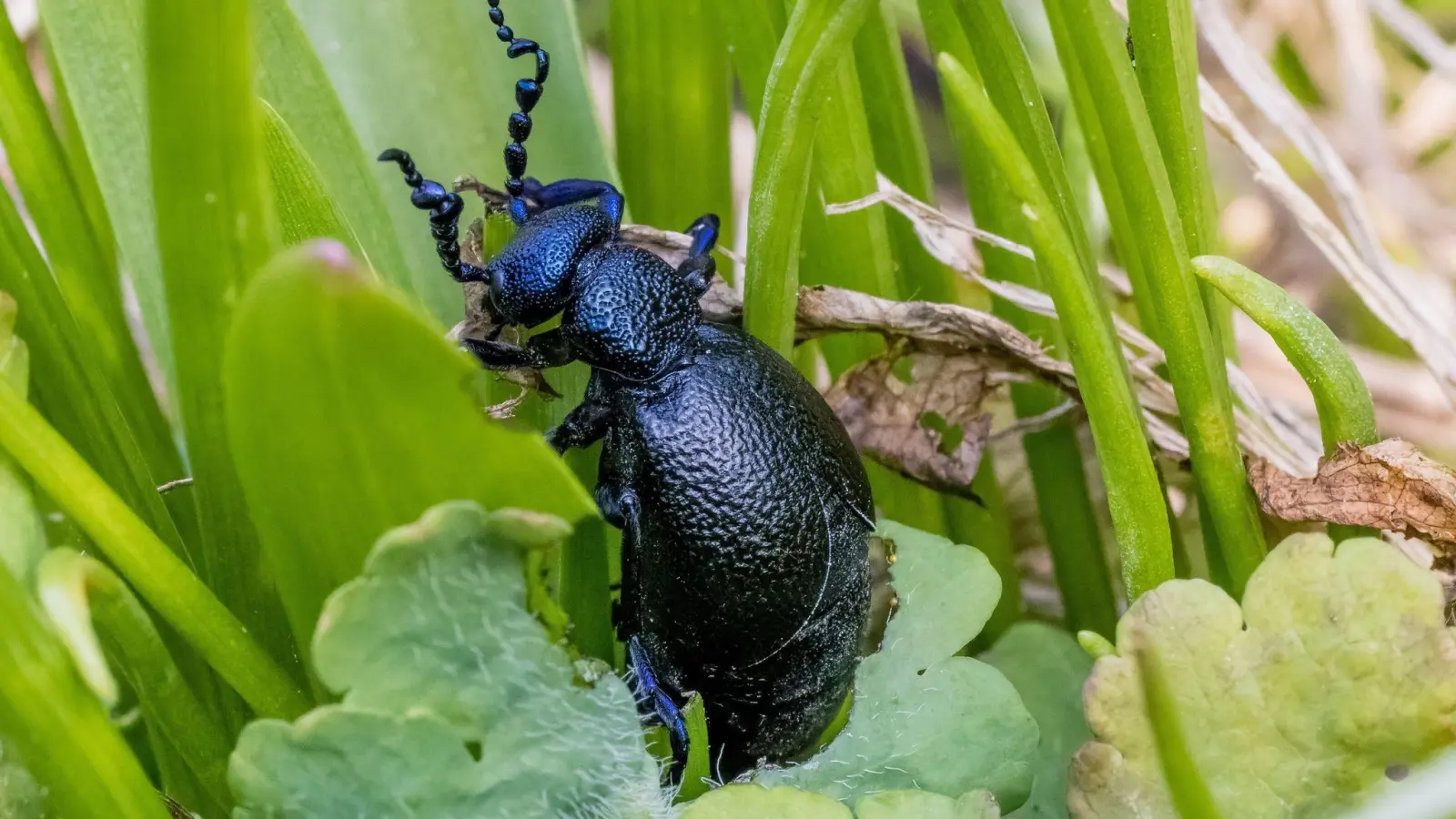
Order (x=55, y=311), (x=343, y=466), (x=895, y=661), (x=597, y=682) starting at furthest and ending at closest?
(x=895, y=661), (x=55, y=311), (x=597, y=682), (x=343, y=466)

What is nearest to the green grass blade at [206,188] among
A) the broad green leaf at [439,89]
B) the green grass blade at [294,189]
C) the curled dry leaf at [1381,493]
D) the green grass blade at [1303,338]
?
the green grass blade at [294,189]

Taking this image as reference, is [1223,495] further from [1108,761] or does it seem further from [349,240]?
[349,240]

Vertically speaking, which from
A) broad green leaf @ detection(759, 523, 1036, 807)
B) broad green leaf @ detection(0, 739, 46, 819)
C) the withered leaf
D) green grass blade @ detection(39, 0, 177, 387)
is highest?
green grass blade @ detection(39, 0, 177, 387)

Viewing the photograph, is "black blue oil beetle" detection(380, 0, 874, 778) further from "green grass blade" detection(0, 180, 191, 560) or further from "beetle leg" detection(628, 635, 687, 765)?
"green grass blade" detection(0, 180, 191, 560)

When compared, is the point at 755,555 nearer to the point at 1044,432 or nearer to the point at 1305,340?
the point at 1044,432

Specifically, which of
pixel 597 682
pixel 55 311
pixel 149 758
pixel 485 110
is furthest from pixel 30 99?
pixel 597 682

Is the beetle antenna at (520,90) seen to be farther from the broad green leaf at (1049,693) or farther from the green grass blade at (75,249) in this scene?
the broad green leaf at (1049,693)

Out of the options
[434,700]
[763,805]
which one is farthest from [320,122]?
[763,805]

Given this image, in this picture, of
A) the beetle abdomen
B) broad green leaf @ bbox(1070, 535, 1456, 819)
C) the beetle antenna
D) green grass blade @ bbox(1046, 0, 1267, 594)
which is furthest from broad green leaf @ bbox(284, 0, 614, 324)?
broad green leaf @ bbox(1070, 535, 1456, 819)
